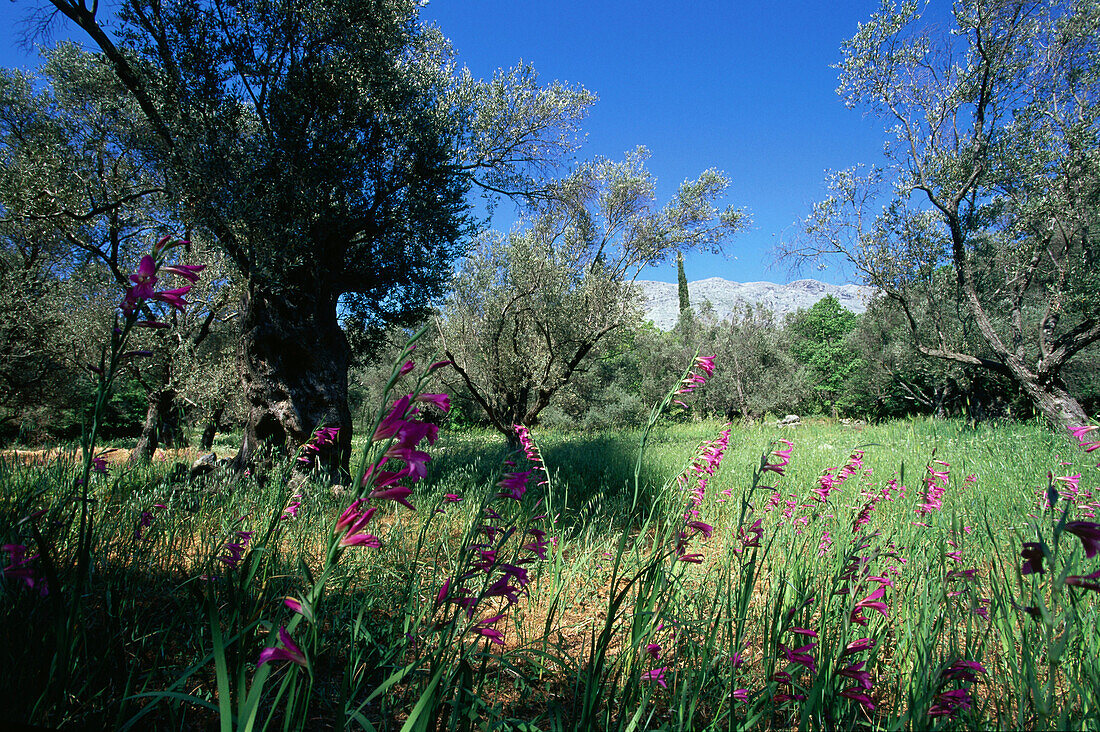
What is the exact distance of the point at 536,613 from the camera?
2994mm

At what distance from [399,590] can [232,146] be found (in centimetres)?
572

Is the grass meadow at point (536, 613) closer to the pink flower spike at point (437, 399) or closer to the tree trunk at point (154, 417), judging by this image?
the pink flower spike at point (437, 399)

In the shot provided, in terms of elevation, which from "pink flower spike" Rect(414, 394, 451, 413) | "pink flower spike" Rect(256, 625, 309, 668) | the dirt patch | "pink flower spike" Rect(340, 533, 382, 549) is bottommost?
the dirt patch

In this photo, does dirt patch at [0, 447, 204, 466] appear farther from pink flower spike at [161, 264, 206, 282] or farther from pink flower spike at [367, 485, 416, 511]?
pink flower spike at [367, 485, 416, 511]

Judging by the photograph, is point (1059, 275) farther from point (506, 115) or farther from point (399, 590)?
point (399, 590)

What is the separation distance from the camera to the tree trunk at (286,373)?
6.23 m

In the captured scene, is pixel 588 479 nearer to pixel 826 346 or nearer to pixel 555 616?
pixel 555 616

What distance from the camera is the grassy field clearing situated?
48.4 inches

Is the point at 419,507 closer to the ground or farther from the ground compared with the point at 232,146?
closer to the ground

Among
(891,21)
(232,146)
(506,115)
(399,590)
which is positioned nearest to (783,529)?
(399,590)

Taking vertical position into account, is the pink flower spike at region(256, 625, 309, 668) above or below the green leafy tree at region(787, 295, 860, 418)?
below

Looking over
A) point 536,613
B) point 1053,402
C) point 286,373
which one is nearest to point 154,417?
point 286,373

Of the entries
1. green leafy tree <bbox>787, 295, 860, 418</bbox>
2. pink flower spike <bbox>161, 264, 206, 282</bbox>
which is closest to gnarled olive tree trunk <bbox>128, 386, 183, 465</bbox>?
pink flower spike <bbox>161, 264, 206, 282</bbox>

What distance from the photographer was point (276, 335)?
6262 mm
